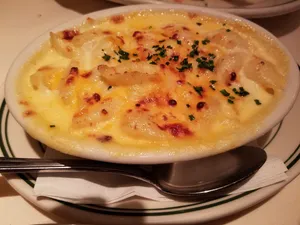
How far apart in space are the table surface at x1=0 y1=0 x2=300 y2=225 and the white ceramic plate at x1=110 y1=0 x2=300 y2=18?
0.53 ft

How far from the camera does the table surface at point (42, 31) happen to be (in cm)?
124

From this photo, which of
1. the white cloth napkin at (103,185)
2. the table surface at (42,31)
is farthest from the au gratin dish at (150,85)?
the table surface at (42,31)

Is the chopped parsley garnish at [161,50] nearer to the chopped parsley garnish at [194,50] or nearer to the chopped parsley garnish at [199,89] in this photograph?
the chopped parsley garnish at [194,50]

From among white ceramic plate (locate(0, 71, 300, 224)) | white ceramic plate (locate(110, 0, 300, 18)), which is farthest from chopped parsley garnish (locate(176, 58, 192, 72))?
white ceramic plate (locate(110, 0, 300, 18))

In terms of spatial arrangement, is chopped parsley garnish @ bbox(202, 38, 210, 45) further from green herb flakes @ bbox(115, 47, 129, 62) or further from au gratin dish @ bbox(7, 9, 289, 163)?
green herb flakes @ bbox(115, 47, 129, 62)

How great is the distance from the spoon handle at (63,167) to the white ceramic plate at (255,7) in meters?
1.12

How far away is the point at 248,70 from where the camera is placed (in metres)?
1.48

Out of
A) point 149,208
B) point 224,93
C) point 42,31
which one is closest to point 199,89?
point 224,93

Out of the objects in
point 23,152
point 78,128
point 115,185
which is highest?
point 78,128

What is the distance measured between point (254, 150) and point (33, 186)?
2.42 feet

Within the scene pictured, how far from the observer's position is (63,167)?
1.24 metres

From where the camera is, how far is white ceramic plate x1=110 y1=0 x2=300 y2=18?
203cm

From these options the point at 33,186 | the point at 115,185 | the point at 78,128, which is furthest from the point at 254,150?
the point at 33,186

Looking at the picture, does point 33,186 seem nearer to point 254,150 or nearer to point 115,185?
point 115,185
